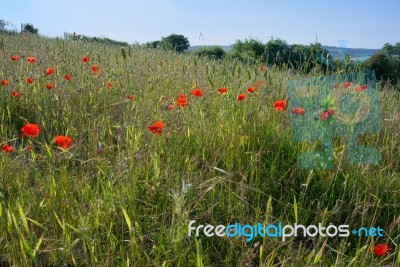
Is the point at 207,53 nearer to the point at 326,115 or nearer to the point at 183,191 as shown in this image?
the point at 326,115

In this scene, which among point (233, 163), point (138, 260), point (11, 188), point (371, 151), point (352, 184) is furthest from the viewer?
point (371, 151)

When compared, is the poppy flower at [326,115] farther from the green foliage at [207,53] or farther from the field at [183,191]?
the green foliage at [207,53]

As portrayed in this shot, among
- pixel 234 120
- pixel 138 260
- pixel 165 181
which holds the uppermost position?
pixel 234 120

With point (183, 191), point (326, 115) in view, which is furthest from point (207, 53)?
point (183, 191)

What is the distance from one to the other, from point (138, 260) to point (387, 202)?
1.10 metres

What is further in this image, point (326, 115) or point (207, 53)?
point (207, 53)

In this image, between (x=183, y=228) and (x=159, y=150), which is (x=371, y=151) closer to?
(x=159, y=150)

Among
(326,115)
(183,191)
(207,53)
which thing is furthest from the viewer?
(207,53)

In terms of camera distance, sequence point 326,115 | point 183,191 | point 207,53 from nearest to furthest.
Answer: point 183,191 → point 326,115 → point 207,53

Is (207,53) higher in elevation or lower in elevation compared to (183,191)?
higher

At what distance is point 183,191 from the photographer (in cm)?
115

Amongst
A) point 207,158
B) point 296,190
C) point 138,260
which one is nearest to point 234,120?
point 207,158

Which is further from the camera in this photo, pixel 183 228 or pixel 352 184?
pixel 352 184

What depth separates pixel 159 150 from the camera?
1888mm
